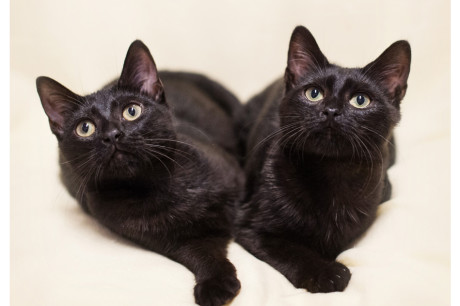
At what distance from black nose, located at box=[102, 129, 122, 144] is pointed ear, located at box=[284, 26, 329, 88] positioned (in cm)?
66

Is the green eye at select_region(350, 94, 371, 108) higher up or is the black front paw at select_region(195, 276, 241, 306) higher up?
the green eye at select_region(350, 94, 371, 108)

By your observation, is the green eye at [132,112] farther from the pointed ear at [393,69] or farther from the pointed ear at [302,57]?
the pointed ear at [393,69]

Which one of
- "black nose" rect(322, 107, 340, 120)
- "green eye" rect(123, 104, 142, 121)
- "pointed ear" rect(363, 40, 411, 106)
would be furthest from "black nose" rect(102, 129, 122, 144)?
"pointed ear" rect(363, 40, 411, 106)

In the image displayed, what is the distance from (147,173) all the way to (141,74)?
1.25ft

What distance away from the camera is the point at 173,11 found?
272cm

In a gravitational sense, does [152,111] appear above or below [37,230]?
above

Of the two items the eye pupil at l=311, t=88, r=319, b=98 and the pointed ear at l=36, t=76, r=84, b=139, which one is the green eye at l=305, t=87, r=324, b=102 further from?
the pointed ear at l=36, t=76, r=84, b=139

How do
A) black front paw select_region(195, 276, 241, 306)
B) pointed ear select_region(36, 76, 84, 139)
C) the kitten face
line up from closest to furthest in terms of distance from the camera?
1. black front paw select_region(195, 276, 241, 306)
2. the kitten face
3. pointed ear select_region(36, 76, 84, 139)

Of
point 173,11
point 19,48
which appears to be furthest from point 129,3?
point 19,48

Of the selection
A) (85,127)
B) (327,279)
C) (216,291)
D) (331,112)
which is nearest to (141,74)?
(85,127)

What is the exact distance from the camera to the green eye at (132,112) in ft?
5.46

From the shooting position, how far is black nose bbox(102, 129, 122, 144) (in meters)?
1.55
